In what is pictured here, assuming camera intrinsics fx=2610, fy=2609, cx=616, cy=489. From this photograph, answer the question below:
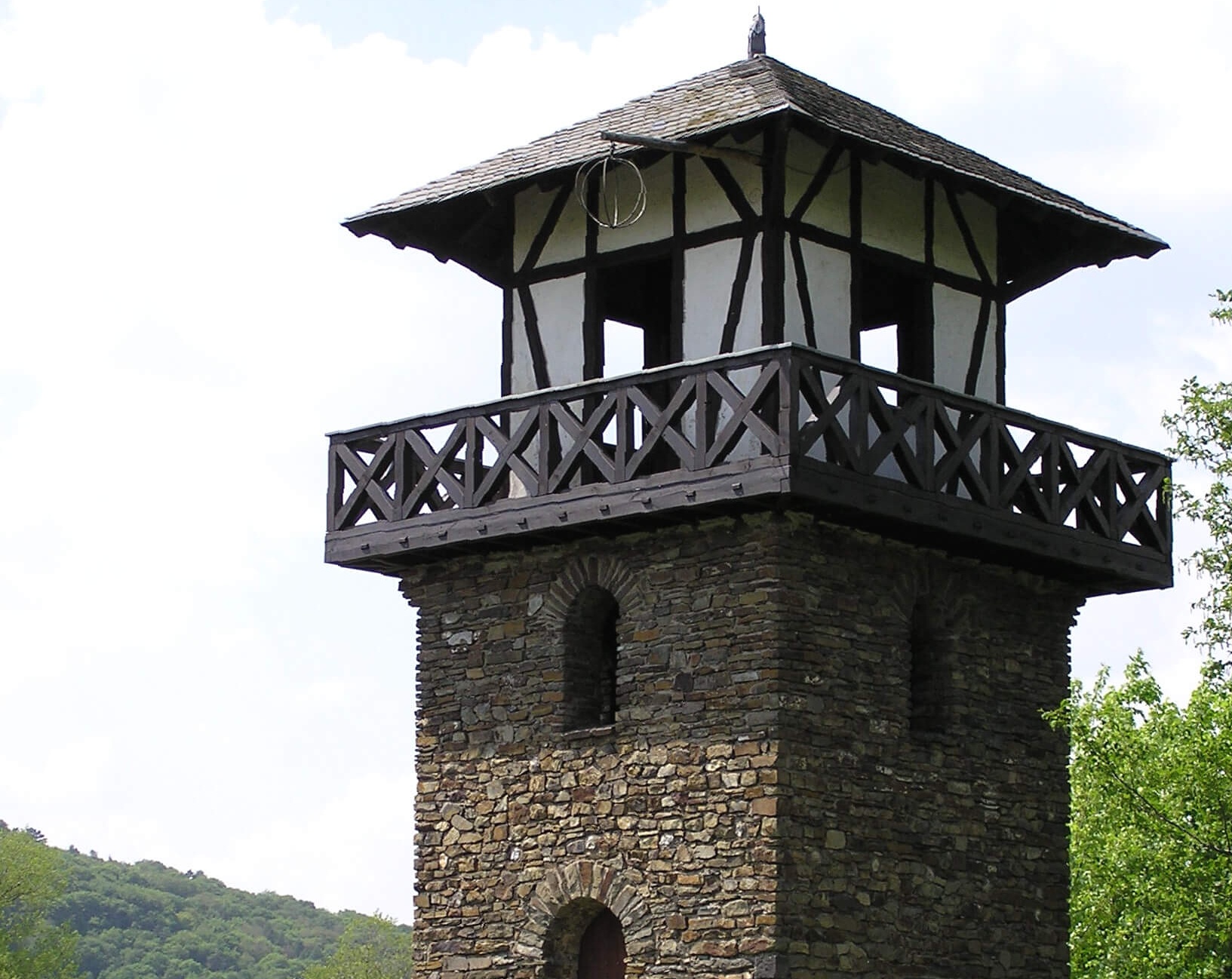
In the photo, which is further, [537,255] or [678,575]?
[537,255]

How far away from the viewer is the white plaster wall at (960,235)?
21.6 metres

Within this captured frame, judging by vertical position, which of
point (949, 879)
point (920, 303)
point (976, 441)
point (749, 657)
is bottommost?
point (949, 879)

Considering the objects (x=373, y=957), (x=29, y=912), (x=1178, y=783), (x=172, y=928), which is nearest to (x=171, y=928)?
(x=172, y=928)

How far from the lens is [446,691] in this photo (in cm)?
2119

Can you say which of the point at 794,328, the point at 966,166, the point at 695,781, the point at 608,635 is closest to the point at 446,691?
the point at 608,635

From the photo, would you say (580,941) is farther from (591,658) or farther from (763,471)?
(763,471)

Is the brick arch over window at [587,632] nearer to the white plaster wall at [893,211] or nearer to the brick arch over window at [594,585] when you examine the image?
the brick arch over window at [594,585]

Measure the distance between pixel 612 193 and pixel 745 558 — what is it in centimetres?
355

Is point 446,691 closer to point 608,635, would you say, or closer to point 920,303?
point 608,635

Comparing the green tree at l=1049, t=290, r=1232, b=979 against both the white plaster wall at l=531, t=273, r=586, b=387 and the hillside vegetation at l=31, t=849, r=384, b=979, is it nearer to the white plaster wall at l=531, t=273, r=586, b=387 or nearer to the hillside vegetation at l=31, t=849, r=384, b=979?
the white plaster wall at l=531, t=273, r=586, b=387

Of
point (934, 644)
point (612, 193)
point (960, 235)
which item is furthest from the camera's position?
point (960, 235)

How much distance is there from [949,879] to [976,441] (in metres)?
3.38

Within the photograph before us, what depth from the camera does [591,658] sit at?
20578mm

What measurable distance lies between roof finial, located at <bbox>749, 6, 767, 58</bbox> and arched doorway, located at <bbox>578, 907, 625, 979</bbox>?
751 centimetres
